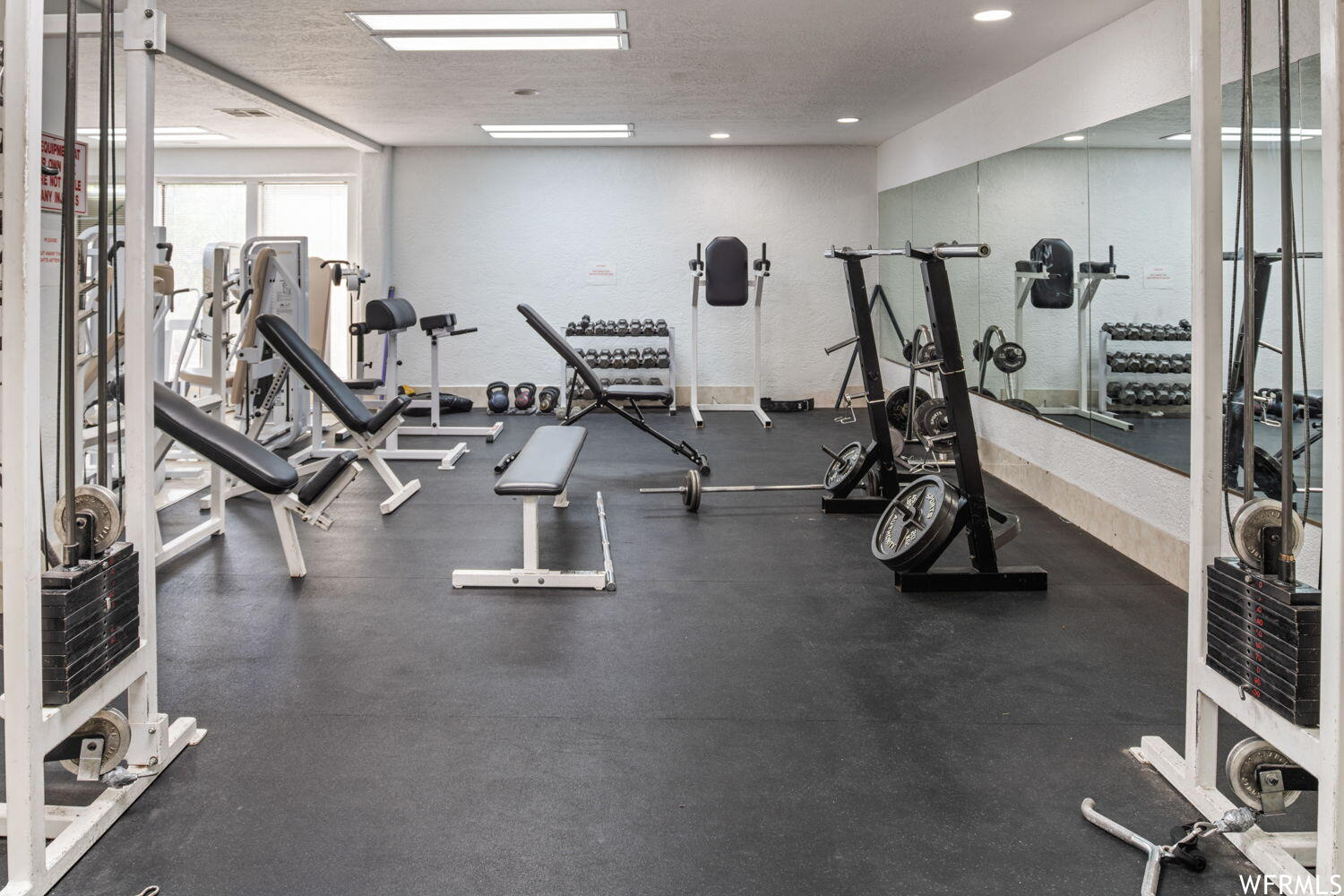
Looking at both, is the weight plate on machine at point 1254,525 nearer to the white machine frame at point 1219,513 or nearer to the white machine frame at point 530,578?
the white machine frame at point 1219,513

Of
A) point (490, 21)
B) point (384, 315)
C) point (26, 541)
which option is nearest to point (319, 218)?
point (384, 315)

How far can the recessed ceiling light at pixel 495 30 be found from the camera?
412 cm

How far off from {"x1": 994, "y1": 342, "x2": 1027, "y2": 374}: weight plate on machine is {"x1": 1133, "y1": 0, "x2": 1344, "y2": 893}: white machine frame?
2.99 metres

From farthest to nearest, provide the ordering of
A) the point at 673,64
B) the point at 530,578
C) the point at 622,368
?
1. the point at 622,368
2. the point at 673,64
3. the point at 530,578

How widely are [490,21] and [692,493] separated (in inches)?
86.4

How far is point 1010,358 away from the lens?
5.16 meters

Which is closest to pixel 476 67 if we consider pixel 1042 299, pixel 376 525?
pixel 376 525

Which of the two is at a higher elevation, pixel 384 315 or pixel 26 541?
pixel 384 315

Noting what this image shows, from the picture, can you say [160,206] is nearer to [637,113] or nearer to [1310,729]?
[637,113]

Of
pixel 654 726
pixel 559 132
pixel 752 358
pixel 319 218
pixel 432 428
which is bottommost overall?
pixel 654 726

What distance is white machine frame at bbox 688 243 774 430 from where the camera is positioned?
7.66 meters

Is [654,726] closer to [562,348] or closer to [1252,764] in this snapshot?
[1252,764]

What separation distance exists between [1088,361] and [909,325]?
3.24 m

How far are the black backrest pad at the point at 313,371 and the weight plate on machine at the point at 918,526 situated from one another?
2494mm
